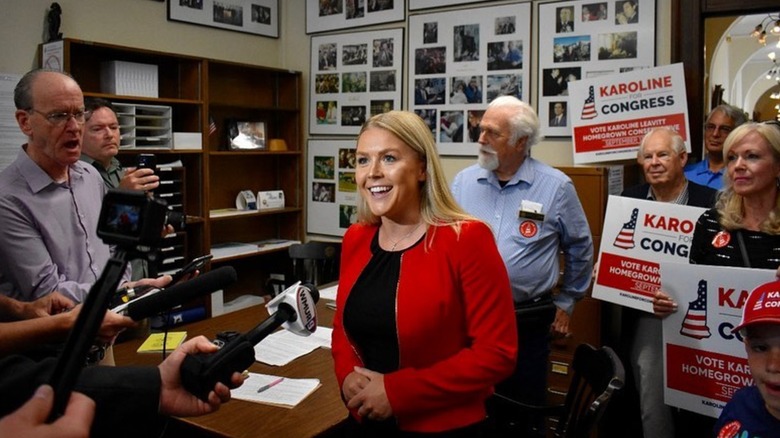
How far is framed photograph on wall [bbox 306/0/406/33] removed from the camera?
193 inches

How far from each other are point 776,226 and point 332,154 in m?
3.68

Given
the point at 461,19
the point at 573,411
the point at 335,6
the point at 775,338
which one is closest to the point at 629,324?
the point at 573,411

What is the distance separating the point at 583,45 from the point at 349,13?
2004mm

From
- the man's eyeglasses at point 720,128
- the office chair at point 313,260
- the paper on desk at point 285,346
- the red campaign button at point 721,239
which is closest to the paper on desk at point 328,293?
the office chair at point 313,260

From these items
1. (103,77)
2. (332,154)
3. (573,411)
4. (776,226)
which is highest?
(103,77)

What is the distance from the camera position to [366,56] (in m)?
5.08

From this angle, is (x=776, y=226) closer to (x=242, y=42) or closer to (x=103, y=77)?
(x=103, y=77)

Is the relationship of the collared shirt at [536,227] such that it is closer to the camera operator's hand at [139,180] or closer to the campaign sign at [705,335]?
the campaign sign at [705,335]

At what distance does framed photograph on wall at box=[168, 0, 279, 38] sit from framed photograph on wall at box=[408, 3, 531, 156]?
1.35 metres

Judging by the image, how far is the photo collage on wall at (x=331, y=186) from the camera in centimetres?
526

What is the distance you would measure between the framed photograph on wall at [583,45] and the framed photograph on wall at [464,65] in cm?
15

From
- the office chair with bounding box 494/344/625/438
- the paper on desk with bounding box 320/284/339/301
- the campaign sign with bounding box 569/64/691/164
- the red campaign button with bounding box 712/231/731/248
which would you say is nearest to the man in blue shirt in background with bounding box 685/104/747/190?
the campaign sign with bounding box 569/64/691/164

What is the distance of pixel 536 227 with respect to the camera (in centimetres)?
271

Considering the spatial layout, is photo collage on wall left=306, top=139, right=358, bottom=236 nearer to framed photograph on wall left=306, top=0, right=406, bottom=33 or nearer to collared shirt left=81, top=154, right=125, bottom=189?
framed photograph on wall left=306, top=0, right=406, bottom=33
